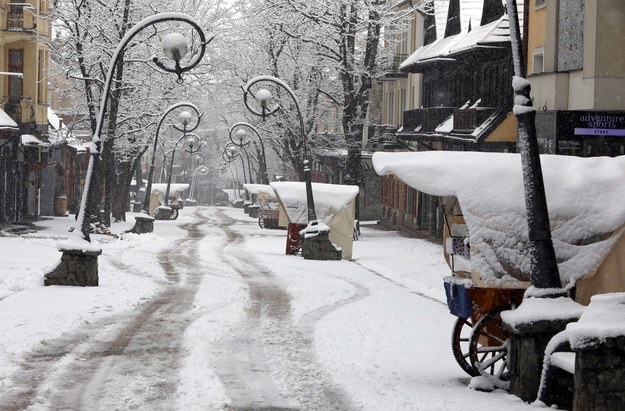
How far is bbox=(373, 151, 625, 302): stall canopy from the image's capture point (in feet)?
37.0

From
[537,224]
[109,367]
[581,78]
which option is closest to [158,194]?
[581,78]

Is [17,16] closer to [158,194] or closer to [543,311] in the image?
[158,194]

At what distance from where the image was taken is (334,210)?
33031 mm

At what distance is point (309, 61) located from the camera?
5047 centimetres

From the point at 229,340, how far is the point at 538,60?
18.8 meters

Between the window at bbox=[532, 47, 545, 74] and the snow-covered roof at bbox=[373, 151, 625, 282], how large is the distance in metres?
19.2

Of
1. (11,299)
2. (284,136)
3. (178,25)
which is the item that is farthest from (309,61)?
(11,299)

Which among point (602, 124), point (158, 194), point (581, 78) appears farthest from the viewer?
point (158, 194)

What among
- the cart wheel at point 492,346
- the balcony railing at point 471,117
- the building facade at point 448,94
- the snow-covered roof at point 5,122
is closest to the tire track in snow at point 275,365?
the cart wheel at point 492,346

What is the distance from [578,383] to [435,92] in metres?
39.8

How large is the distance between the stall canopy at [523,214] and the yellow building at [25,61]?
34836 mm

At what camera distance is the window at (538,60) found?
30.5 m

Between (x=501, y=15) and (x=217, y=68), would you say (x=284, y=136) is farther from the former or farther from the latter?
(x=501, y=15)

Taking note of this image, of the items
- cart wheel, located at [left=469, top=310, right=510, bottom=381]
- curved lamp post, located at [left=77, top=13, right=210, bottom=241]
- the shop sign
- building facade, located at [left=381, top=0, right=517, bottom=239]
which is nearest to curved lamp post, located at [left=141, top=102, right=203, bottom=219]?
building facade, located at [left=381, top=0, right=517, bottom=239]
